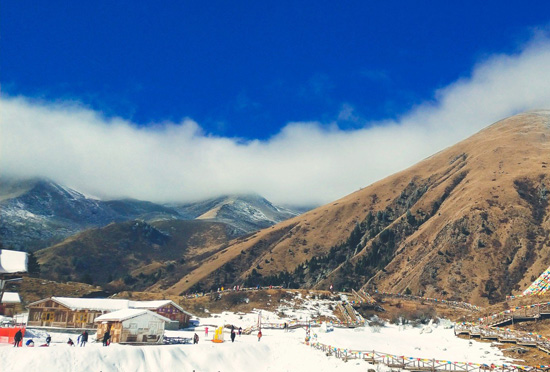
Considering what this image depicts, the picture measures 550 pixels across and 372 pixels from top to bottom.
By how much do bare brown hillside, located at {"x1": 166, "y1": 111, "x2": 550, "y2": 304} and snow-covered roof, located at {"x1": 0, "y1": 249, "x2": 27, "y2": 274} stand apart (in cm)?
7978

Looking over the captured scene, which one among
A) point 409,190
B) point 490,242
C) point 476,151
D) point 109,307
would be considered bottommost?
point 109,307

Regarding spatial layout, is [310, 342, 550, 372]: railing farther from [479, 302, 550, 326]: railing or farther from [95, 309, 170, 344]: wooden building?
[95, 309, 170, 344]: wooden building

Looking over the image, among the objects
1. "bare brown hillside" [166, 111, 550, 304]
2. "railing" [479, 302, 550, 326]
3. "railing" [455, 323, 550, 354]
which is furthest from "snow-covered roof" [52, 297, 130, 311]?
"bare brown hillside" [166, 111, 550, 304]

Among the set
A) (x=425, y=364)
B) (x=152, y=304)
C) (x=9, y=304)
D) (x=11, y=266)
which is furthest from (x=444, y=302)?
(x=11, y=266)

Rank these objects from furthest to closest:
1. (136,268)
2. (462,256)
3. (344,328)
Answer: (136,268) < (462,256) < (344,328)

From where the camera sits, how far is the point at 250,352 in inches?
1914

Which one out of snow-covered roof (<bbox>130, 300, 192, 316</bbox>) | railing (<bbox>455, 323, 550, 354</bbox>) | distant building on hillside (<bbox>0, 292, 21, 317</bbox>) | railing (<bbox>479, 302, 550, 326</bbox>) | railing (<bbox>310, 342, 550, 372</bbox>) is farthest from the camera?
snow-covered roof (<bbox>130, 300, 192, 316</bbox>)

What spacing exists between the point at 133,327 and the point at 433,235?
303ft

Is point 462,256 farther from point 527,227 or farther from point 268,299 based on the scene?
point 268,299

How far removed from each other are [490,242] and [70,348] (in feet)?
316

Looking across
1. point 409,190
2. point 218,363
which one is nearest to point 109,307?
point 218,363

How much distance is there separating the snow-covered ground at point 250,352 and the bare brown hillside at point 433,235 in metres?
39.4

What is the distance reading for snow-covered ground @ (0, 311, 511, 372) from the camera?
3453cm

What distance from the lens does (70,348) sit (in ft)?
120
